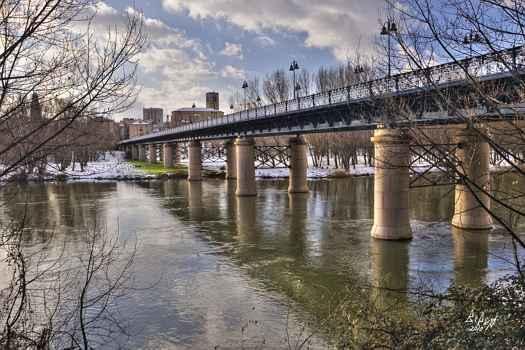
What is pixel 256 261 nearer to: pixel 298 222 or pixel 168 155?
pixel 298 222

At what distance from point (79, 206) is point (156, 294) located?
83.4 feet

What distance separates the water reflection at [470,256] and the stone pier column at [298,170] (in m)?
22.5

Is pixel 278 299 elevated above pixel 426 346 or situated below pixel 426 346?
below

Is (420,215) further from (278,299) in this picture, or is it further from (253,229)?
(278,299)

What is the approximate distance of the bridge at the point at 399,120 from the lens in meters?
6.35

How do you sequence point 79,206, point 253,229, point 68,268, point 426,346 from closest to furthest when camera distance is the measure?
point 426,346 → point 68,268 → point 253,229 → point 79,206

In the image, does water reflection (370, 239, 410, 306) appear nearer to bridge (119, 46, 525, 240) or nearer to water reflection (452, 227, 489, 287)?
bridge (119, 46, 525, 240)

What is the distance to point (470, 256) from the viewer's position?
18141mm

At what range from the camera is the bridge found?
635 cm

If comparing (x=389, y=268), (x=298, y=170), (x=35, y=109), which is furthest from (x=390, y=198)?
(x=298, y=170)

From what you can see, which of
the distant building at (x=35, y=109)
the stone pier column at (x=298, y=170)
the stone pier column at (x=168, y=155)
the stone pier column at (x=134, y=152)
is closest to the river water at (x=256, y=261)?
the distant building at (x=35, y=109)

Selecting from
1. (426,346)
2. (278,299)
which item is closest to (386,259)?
(278,299)

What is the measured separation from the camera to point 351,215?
98.2ft

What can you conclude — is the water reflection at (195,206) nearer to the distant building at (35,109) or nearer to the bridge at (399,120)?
the bridge at (399,120)
